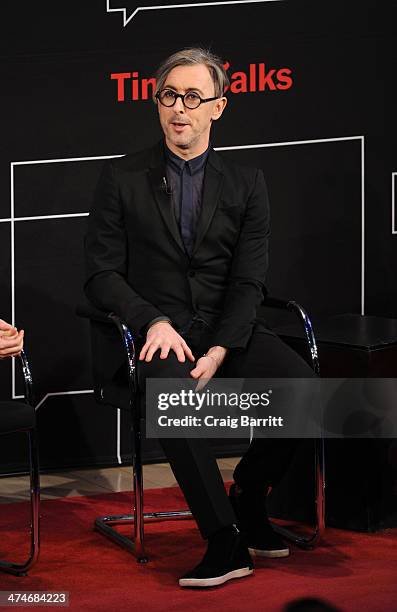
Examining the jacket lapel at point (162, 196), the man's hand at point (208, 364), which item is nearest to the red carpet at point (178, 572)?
the man's hand at point (208, 364)

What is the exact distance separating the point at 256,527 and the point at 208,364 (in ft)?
1.75

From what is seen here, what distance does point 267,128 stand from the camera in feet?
14.4

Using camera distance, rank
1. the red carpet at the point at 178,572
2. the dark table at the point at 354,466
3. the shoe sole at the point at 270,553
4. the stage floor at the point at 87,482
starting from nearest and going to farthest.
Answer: the red carpet at the point at 178,572, the shoe sole at the point at 270,553, the dark table at the point at 354,466, the stage floor at the point at 87,482

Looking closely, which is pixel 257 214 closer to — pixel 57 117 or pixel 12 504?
pixel 57 117

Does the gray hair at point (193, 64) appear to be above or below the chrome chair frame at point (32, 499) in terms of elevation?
above

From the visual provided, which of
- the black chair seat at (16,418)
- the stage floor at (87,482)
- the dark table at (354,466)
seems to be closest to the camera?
the black chair seat at (16,418)

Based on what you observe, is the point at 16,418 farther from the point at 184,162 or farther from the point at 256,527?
the point at 184,162

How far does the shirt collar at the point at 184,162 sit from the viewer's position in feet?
11.5

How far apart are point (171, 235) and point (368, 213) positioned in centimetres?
136

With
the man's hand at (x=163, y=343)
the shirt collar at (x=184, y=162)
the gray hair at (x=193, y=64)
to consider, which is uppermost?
the gray hair at (x=193, y=64)

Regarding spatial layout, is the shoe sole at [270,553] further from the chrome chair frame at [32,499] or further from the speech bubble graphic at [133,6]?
the speech bubble graphic at [133,6]

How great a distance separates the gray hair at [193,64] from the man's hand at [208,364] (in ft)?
2.61

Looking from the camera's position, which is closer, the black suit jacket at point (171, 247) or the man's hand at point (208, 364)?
the man's hand at point (208, 364)

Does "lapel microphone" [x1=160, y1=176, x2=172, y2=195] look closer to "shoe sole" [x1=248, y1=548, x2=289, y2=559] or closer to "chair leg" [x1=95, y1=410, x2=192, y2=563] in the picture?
"chair leg" [x1=95, y1=410, x2=192, y2=563]
